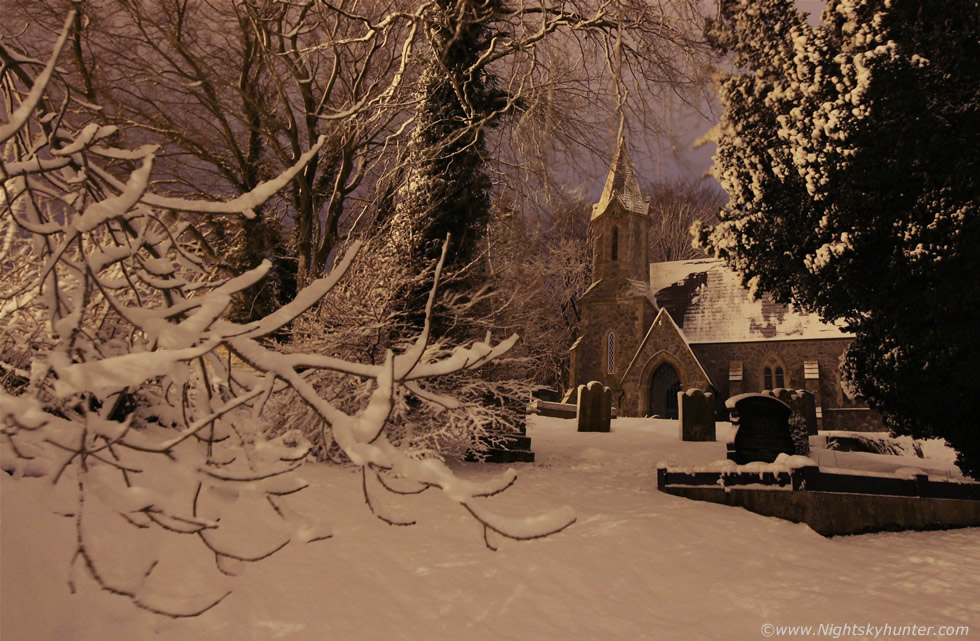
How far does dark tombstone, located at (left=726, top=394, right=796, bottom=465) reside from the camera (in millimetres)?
9672

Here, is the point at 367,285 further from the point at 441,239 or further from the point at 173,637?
the point at 173,637

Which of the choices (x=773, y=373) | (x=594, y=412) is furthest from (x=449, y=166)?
(x=773, y=373)

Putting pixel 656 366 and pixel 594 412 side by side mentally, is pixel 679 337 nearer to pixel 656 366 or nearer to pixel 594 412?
pixel 656 366

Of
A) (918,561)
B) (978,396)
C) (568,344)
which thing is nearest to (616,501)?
(918,561)

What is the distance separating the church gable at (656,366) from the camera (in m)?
25.0

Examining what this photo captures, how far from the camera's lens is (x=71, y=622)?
2.60 metres

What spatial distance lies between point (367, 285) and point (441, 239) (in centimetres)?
160

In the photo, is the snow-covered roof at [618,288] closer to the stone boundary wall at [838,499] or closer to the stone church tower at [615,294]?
the stone church tower at [615,294]

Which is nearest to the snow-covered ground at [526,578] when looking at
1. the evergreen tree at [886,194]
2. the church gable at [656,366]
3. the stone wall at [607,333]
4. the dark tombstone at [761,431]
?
the dark tombstone at [761,431]

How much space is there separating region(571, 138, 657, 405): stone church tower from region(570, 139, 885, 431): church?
5 centimetres

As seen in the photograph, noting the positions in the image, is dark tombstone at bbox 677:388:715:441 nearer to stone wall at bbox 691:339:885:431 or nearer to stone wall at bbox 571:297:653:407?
stone wall at bbox 691:339:885:431

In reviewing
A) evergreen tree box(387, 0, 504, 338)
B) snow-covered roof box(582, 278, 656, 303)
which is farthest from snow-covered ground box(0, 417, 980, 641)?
snow-covered roof box(582, 278, 656, 303)

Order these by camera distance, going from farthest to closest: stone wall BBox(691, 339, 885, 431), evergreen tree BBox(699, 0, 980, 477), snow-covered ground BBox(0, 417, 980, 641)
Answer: stone wall BBox(691, 339, 885, 431) < evergreen tree BBox(699, 0, 980, 477) < snow-covered ground BBox(0, 417, 980, 641)

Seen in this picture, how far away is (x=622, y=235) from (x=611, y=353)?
Answer: 5.76 meters
